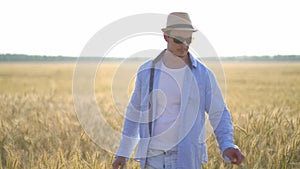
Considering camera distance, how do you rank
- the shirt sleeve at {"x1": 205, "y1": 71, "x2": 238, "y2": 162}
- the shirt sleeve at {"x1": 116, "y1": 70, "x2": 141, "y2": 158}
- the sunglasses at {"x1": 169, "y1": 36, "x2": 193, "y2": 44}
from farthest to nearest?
the shirt sleeve at {"x1": 116, "y1": 70, "x2": 141, "y2": 158} < the shirt sleeve at {"x1": 205, "y1": 71, "x2": 238, "y2": 162} < the sunglasses at {"x1": 169, "y1": 36, "x2": 193, "y2": 44}

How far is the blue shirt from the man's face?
11 centimetres

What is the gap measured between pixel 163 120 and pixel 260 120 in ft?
8.15

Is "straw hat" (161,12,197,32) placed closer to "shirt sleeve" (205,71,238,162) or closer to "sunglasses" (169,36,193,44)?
"sunglasses" (169,36,193,44)

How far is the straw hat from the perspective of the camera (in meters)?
2.60

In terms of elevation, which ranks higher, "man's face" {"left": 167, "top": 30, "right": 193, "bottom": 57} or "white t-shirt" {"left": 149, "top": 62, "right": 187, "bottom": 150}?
"man's face" {"left": 167, "top": 30, "right": 193, "bottom": 57}

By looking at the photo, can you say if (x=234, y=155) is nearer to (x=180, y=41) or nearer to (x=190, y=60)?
(x=190, y=60)

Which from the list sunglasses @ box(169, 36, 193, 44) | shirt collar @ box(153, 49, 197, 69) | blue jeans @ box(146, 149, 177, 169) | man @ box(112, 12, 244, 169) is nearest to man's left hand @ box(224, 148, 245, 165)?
man @ box(112, 12, 244, 169)

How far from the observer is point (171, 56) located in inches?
103

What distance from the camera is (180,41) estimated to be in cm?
255

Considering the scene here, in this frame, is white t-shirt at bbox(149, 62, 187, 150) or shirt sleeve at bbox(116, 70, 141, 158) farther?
shirt sleeve at bbox(116, 70, 141, 158)

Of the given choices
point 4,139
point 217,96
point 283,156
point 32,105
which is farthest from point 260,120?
point 32,105

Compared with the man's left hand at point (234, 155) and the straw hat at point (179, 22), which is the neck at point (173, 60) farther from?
the man's left hand at point (234, 155)

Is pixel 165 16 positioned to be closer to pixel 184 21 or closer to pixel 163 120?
pixel 184 21

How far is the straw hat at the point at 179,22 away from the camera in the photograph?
2.60 m
